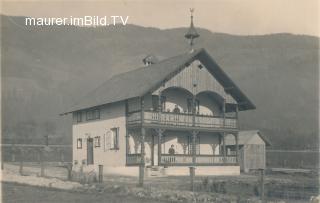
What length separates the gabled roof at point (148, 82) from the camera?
99.7ft

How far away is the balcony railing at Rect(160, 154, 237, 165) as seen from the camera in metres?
30.8

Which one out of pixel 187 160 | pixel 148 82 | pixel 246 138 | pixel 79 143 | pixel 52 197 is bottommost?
pixel 52 197

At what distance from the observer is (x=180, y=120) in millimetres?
31703

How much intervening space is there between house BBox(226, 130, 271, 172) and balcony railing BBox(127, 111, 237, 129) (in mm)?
4115

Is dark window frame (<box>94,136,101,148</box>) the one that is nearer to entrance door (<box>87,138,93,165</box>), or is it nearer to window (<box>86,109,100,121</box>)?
entrance door (<box>87,138,93,165</box>)

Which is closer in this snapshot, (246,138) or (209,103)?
(209,103)

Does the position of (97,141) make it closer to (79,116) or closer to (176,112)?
(79,116)

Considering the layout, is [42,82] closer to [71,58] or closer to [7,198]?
[71,58]

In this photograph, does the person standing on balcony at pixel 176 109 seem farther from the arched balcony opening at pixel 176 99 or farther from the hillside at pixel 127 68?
the hillside at pixel 127 68

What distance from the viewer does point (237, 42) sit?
438 feet

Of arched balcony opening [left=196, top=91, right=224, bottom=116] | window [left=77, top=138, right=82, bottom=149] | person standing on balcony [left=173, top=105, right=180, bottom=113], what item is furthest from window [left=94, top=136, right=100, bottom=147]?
arched balcony opening [left=196, top=91, right=224, bottom=116]

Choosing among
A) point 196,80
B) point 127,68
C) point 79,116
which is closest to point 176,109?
point 196,80

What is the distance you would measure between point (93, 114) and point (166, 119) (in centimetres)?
653

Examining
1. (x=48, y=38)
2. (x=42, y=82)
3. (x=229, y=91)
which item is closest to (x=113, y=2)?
(x=229, y=91)
